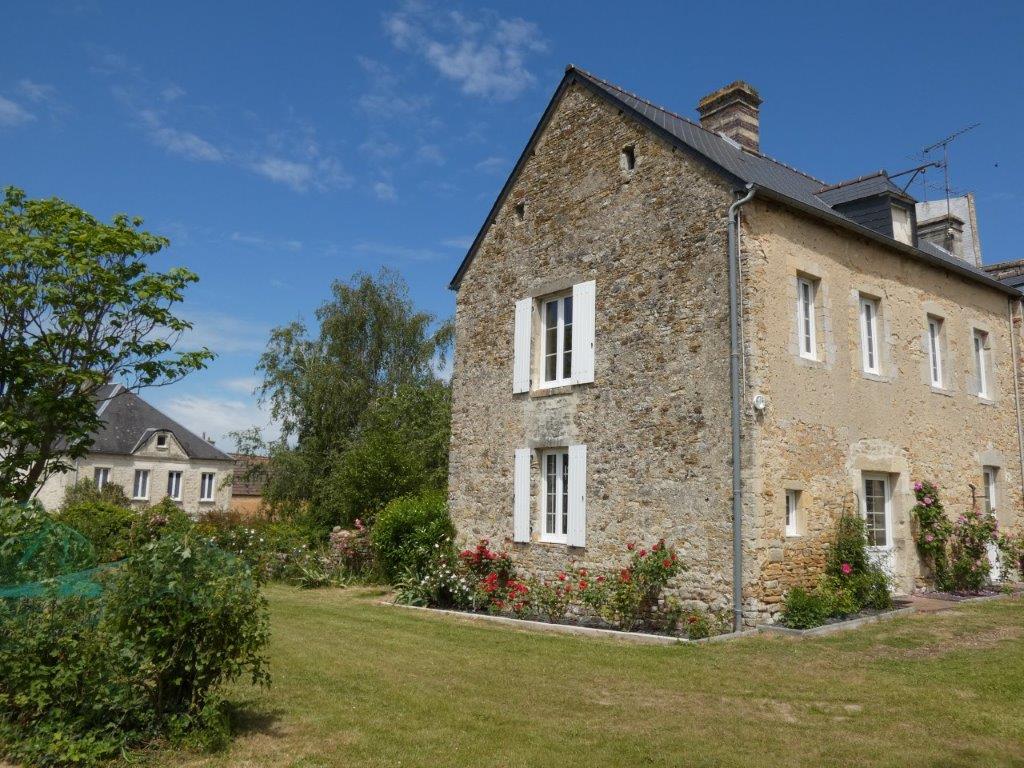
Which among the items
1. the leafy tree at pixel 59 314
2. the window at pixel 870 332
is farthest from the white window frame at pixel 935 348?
the leafy tree at pixel 59 314

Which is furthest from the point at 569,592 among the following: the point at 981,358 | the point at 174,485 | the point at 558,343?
the point at 174,485

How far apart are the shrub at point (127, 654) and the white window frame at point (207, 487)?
112 feet

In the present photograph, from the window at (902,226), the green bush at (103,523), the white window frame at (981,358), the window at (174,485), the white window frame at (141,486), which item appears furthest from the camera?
the window at (174,485)

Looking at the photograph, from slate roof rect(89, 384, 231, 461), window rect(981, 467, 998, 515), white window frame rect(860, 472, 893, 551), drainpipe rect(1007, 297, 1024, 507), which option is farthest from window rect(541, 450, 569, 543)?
slate roof rect(89, 384, 231, 461)

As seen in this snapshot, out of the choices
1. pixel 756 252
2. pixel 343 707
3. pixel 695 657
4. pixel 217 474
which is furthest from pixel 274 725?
pixel 217 474

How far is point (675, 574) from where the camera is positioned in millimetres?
9906

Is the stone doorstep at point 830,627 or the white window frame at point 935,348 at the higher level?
the white window frame at point 935,348

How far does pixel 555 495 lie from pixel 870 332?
535 cm

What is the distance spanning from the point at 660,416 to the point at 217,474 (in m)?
31.6

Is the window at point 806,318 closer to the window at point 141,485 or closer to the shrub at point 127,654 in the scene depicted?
the shrub at point 127,654

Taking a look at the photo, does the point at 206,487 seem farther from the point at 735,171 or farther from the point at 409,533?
the point at 735,171

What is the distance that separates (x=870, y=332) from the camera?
1176 centimetres

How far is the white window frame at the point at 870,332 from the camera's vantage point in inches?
453

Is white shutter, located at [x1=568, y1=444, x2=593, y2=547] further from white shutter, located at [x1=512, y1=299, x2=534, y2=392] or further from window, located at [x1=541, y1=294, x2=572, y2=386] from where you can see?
white shutter, located at [x1=512, y1=299, x2=534, y2=392]
